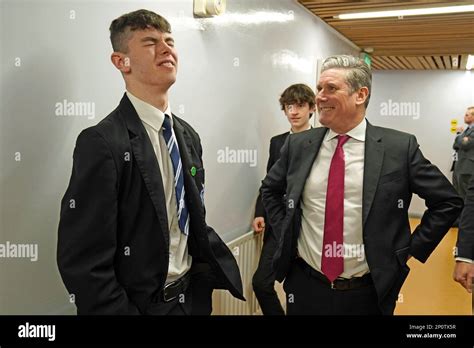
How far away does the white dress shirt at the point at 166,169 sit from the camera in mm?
1041

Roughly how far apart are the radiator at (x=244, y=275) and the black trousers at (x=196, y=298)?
747 millimetres

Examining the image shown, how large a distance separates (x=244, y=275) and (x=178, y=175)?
125 centimetres

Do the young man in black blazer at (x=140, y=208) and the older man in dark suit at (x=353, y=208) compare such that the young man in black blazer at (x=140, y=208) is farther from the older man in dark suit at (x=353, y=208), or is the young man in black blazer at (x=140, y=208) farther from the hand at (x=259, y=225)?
the hand at (x=259, y=225)

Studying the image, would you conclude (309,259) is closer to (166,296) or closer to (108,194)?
(166,296)

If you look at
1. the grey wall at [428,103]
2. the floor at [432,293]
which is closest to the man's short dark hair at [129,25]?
the floor at [432,293]

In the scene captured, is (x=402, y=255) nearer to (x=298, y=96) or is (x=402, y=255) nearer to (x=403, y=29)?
(x=298, y=96)

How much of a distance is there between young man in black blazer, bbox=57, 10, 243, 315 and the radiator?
0.78 meters

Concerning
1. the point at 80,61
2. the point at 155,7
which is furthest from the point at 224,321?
the point at 155,7

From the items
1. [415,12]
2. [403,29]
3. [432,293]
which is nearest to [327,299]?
[432,293]

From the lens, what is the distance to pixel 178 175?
1.07 m

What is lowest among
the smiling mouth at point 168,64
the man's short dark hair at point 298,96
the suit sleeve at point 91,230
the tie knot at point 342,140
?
the suit sleeve at point 91,230

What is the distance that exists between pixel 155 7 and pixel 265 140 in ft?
3.89

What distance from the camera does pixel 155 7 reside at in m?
1.46

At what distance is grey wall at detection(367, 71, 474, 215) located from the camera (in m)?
5.55
